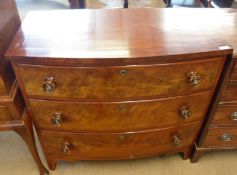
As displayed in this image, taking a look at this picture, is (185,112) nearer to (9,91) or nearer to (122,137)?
(122,137)

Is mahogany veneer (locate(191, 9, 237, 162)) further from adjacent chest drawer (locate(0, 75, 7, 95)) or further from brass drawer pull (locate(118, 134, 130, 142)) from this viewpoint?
adjacent chest drawer (locate(0, 75, 7, 95))

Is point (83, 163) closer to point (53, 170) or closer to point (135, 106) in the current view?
point (53, 170)

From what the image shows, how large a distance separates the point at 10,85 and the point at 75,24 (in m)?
0.38

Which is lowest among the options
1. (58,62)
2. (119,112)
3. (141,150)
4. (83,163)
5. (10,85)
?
(83,163)

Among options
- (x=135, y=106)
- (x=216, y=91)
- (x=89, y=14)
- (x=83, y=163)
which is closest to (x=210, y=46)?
(x=216, y=91)

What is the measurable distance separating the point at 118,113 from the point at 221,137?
64 cm

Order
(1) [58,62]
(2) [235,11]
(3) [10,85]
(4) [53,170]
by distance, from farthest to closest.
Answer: (4) [53,170] < (2) [235,11] < (3) [10,85] < (1) [58,62]

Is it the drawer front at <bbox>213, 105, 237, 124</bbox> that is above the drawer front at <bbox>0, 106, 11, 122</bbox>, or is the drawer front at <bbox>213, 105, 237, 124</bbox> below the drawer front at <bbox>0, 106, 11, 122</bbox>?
below

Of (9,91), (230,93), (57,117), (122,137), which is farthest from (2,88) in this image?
(230,93)

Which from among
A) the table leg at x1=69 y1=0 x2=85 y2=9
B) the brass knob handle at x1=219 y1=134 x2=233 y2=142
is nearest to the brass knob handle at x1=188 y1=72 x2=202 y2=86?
the brass knob handle at x1=219 y1=134 x2=233 y2=142

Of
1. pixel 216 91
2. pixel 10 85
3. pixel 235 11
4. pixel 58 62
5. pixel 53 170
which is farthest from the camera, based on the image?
pixel 53 170

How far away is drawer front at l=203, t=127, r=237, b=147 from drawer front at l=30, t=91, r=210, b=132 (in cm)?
18

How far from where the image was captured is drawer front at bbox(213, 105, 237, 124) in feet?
3.78

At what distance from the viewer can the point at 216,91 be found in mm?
1096
